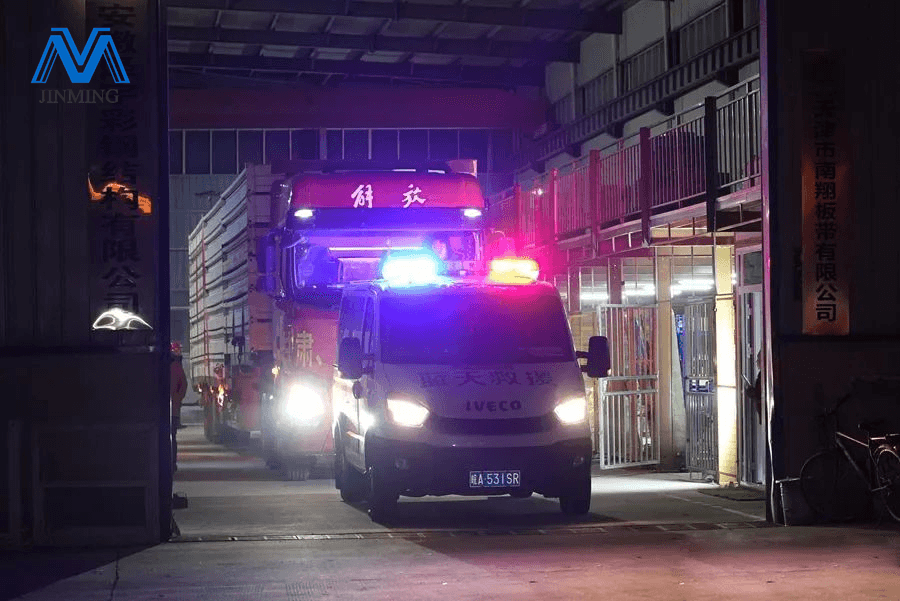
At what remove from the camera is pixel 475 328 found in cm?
1434

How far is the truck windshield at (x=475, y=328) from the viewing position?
1414cm

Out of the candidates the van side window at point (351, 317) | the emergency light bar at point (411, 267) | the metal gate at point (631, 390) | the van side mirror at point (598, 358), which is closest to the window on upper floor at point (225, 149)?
the metal gate at point (631, 390)

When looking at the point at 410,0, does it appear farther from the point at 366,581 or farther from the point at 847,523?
the point at 366,581

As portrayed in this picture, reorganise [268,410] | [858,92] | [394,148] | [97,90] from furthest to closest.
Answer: [394,148] < [268,410] < [858,92] < [97,90]

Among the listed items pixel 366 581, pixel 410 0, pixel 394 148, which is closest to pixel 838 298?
pixel 366 581

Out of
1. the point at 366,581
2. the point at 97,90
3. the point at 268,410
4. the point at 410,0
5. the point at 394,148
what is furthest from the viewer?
the point at 394,148

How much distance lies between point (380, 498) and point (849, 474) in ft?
13.1

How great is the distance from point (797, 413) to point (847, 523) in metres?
1.00

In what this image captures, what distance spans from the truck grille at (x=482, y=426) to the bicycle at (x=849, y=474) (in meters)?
2.38

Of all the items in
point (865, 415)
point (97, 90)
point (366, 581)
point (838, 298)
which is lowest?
point (366, 581)

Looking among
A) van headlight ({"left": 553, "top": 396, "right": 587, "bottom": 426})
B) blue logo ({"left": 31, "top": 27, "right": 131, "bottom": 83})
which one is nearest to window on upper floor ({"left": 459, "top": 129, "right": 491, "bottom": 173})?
van headlight ({"left": 553, "top": 396, "right": 587, "bottom": 426})

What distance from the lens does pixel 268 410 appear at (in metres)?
21.4

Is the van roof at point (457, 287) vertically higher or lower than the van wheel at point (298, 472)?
higher

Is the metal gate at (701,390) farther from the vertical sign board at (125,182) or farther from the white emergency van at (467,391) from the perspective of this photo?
the vertical sign board at (125,182)
